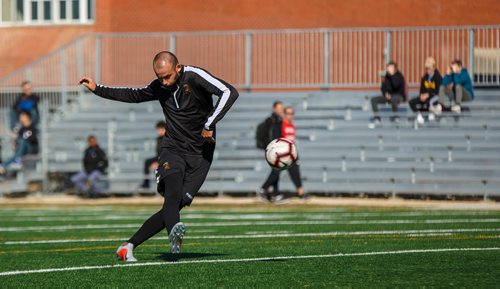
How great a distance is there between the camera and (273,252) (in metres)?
11.6

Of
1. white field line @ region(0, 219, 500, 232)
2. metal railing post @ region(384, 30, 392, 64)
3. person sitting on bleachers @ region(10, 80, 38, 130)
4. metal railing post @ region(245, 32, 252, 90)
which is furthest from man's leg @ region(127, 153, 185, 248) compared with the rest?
metal railing post @ region(245, 32, 252, 90)

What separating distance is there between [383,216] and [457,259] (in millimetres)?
7778

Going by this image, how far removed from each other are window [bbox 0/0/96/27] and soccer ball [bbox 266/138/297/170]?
2240 centimetres

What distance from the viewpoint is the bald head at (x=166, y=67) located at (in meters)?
10.5

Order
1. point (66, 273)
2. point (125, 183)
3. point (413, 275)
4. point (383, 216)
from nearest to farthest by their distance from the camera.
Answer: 1. point (413, 275)
2. point (66, 273)
3. point (383, 216)
4. point (125, 183)

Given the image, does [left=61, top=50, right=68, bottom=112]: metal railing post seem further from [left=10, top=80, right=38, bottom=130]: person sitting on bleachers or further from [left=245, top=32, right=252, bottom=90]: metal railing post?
[left=245, top=32, right=252, bottom=90]: metal railing post

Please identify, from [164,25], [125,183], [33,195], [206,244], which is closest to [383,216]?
[206,244]

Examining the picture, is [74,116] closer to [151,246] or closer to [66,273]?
[151,246]

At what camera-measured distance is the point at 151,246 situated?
13.0 metres

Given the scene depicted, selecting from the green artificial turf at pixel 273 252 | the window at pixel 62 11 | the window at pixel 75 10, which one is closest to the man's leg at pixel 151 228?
the green artificial turf at pixel 273 252

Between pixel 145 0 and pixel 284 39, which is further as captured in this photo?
pixel 145 0

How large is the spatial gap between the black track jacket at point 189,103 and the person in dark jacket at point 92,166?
651 inches

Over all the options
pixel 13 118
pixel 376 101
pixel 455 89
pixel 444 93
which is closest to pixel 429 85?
pixel 444 93

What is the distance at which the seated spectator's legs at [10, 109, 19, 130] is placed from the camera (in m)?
29.6
